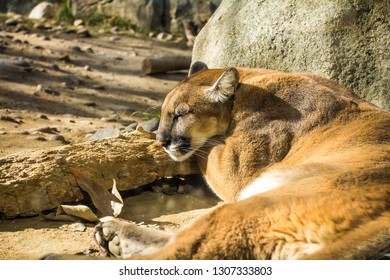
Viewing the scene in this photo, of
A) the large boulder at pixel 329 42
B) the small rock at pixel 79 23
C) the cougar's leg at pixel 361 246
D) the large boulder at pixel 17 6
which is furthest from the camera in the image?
the large boulder at pixel 17 6

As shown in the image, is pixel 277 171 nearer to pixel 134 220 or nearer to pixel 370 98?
pixel 134 220

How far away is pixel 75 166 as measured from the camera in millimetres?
5070

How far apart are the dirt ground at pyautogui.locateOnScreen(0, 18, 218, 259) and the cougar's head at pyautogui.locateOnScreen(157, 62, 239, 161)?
0.49m

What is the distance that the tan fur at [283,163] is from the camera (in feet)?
11.7

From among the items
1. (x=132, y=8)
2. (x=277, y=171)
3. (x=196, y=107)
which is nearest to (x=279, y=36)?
(x=196, y=107)

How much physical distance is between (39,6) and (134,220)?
26.8 ft

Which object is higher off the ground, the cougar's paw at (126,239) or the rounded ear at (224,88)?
the rounded ear at (224,88)

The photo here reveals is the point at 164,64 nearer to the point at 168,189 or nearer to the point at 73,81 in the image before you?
the point at 73,81

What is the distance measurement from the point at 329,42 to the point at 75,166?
2.38 metres

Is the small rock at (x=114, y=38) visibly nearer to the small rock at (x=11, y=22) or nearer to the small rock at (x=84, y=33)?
the small rock at (x=84, y=33)

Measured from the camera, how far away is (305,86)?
195 inches

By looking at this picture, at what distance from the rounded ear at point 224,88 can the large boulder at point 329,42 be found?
110 cm

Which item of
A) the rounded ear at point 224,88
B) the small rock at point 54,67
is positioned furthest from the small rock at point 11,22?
the rounded ear at point 224,88

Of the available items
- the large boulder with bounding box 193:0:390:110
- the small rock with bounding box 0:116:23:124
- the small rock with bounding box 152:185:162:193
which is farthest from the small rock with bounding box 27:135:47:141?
the large boulder with bounding box 193:0:390:110
